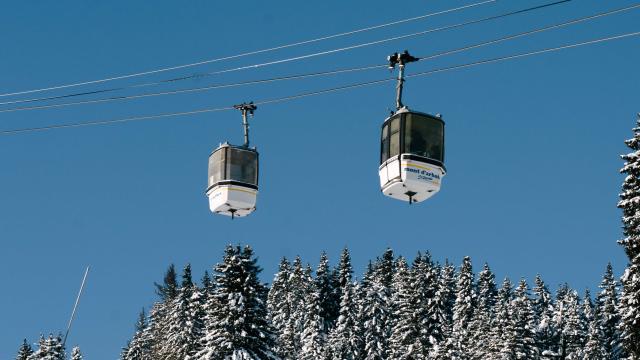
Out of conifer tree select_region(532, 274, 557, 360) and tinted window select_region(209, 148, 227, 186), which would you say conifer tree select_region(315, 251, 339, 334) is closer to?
conifer tree select_region(532, 274, 557, 360)

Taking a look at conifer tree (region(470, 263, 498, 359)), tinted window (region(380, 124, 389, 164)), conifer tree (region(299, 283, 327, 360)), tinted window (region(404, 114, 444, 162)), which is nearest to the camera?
tinted window (region(404, 114, 444, 162))

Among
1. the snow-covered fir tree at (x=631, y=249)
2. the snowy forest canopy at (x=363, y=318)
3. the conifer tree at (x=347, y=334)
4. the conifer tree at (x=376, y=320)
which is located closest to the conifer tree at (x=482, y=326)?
the snowy forest canopy at (x=363, y=318)

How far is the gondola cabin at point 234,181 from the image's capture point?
124ft

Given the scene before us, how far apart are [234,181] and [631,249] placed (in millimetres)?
22335

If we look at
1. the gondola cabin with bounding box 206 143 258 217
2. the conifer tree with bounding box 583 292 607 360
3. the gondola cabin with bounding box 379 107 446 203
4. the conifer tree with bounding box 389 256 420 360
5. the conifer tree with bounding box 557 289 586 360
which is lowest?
the gondola cabin with bounding box 379 107 446 203

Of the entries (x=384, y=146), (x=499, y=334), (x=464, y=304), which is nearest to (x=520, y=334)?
(x=499, y=334)

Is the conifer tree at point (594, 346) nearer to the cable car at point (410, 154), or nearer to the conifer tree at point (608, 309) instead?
the conifer tree at point (608, 309)

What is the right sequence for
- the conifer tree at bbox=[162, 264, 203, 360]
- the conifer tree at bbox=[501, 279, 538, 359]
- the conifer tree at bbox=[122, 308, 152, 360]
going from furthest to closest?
the conifer tree at bbox=[122, 308, 152, 360] → the conifer tree at bbox=[162, 264, 203, 360] → the conifer tree at bbox=[501, 279, 538, 359]

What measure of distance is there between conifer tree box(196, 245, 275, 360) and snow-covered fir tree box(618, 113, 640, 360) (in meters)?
23.5

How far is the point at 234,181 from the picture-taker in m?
37.8

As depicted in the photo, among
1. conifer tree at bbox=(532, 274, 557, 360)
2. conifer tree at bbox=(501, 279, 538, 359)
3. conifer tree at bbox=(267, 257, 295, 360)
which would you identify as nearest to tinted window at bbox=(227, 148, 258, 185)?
conifer tree at bbox=(501, 279, 538, 359)

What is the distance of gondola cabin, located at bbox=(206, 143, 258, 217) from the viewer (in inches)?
1486

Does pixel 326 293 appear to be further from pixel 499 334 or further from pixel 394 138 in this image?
pixel 394 138

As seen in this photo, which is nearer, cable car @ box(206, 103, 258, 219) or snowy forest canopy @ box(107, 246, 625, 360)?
cable car @ box(206, 103, 258, 219)
